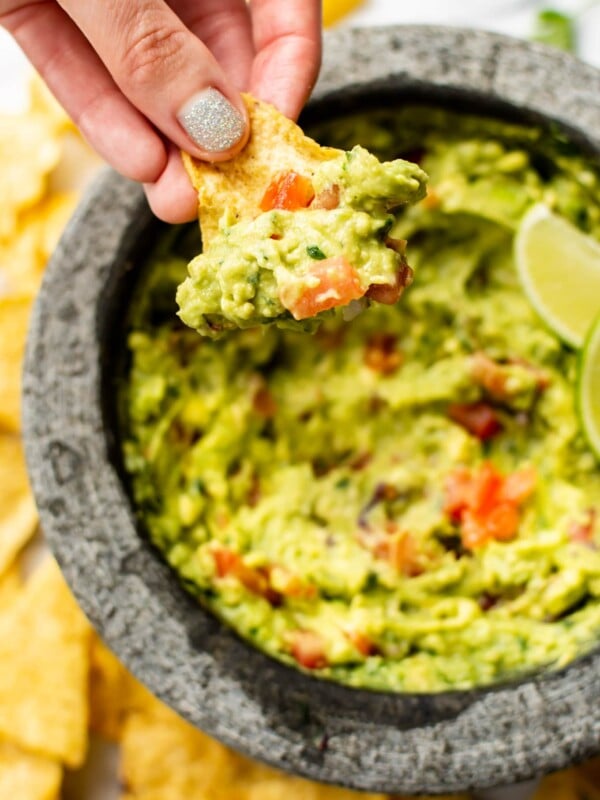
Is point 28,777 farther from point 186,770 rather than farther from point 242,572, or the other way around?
point 242,572

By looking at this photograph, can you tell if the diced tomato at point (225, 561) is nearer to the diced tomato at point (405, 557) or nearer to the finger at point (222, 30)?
the diced tomato at point (405, 557)

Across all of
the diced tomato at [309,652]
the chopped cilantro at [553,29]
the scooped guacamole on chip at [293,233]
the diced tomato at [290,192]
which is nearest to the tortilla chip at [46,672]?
the diced tomato at [309,652]

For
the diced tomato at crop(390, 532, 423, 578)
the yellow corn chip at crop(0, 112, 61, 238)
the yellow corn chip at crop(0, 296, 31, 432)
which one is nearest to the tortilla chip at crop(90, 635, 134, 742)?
the yellow corn chip at crop(0, 296, 31, 432)

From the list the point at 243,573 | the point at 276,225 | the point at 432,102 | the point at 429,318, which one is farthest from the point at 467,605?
the point at 432,102

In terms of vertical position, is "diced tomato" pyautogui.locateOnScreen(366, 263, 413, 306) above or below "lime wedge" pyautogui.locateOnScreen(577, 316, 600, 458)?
above

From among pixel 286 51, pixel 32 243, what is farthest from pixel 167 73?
pixel 32 243

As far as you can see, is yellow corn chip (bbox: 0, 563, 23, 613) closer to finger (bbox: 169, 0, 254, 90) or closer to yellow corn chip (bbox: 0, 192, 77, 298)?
yellow corn chip (bbox: 0, 192, 77, 298)

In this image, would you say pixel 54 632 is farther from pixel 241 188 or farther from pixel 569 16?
pixel 569 16
